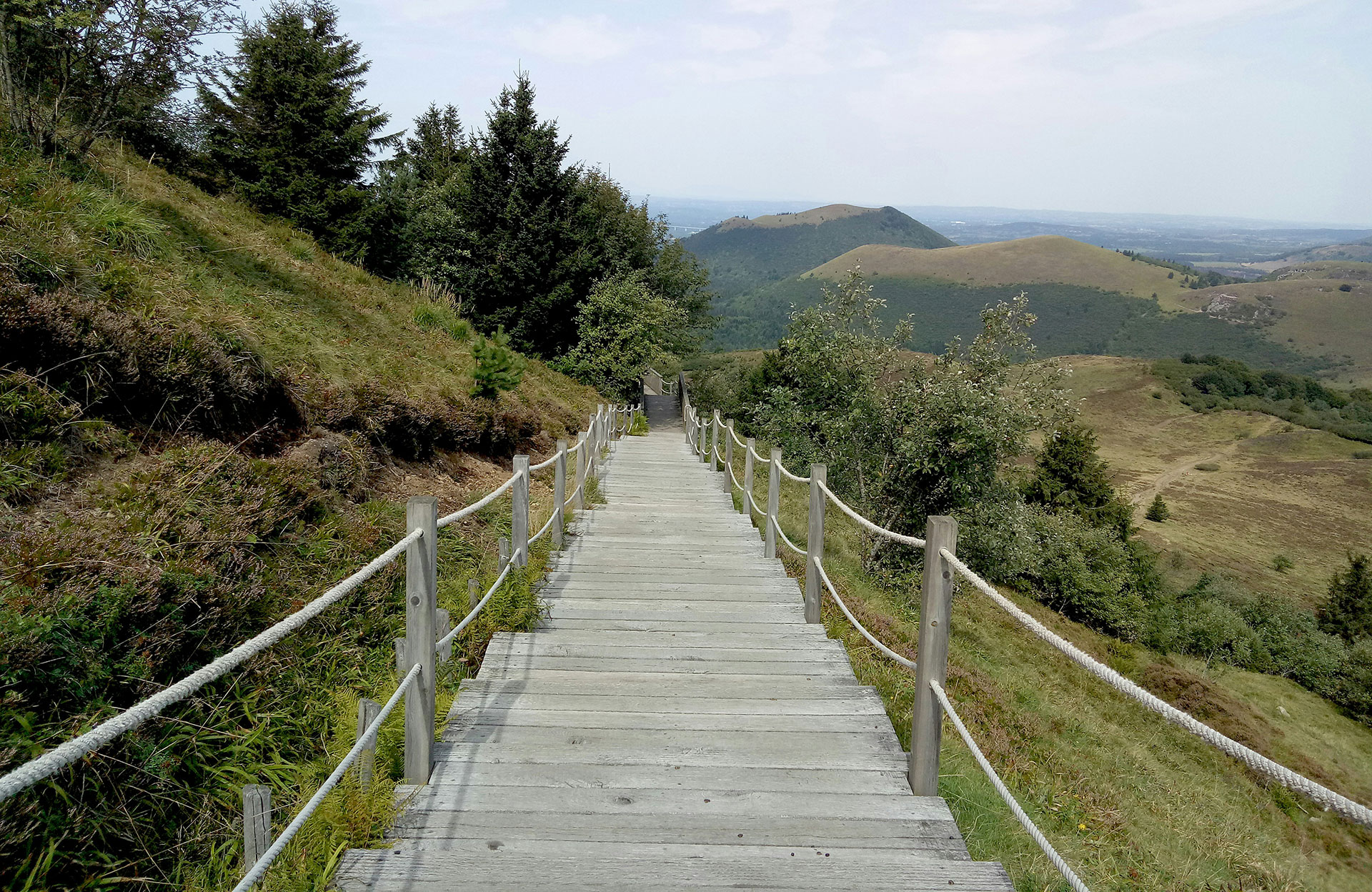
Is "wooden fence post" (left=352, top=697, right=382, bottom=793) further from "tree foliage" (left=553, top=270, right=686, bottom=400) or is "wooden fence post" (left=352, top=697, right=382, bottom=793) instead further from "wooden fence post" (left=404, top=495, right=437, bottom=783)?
"tree foliage" (left=553, top=270, right=686, bottom=400)

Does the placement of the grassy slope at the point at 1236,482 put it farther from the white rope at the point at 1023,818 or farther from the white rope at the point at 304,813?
the white rope at the point at 304,813

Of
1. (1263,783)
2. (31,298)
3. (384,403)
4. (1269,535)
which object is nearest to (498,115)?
(384,403)

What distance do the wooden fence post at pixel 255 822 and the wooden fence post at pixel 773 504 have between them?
16.4ft

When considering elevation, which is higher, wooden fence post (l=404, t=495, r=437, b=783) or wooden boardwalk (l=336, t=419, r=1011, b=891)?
wooden fence post (l=404, t=495, r=437, b=783)

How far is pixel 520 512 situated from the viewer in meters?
5.61

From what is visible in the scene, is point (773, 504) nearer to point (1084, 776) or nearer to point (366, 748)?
point (1084, 776)

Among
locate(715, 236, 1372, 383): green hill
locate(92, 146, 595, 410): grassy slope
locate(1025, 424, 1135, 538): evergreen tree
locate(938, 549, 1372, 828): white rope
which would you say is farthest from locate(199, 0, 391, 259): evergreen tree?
locate(715, 236, 1372, 383): green hill

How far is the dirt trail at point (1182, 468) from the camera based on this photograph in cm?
7188

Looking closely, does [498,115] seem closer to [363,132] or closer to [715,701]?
[363,132]

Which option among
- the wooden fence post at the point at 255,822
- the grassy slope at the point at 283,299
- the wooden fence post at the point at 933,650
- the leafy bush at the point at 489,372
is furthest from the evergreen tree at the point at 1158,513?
the wooden fence post at the point at 255,822

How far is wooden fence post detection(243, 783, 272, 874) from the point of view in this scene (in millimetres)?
2045

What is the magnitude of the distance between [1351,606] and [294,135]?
57.6 m

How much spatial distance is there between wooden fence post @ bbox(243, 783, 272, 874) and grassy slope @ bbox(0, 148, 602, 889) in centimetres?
34

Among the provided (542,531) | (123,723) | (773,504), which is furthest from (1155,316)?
(123,723)
